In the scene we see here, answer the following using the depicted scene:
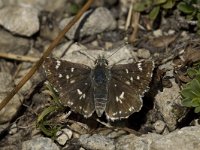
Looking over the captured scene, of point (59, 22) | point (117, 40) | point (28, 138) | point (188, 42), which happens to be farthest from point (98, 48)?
point (28, 138)

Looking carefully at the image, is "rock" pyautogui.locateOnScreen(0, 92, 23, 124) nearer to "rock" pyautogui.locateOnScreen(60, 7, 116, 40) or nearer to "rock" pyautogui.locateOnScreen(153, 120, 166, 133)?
"rock" pyautogui.locateOnScreen(60, 7, 116, 40)

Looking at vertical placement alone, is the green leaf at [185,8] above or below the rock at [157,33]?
above

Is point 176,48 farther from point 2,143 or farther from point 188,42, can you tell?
point 2,143

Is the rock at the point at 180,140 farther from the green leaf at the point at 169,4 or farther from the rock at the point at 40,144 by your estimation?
the green leaf at the point at 169,4

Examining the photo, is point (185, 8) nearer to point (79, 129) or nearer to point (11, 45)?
point (79, 129)

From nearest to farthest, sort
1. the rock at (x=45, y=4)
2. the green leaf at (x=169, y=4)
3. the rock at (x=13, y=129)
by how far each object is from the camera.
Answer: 1. the rock at (x=13, y=129)
2. the green leaf at (x=169, y=4)
3. the rock at (x=45, y=4)

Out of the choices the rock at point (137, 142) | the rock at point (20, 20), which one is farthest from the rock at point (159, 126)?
the rock at point (20, 20)

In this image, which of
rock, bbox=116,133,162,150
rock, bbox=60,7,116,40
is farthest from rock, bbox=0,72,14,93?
rock, bbox=116,133,162,150
